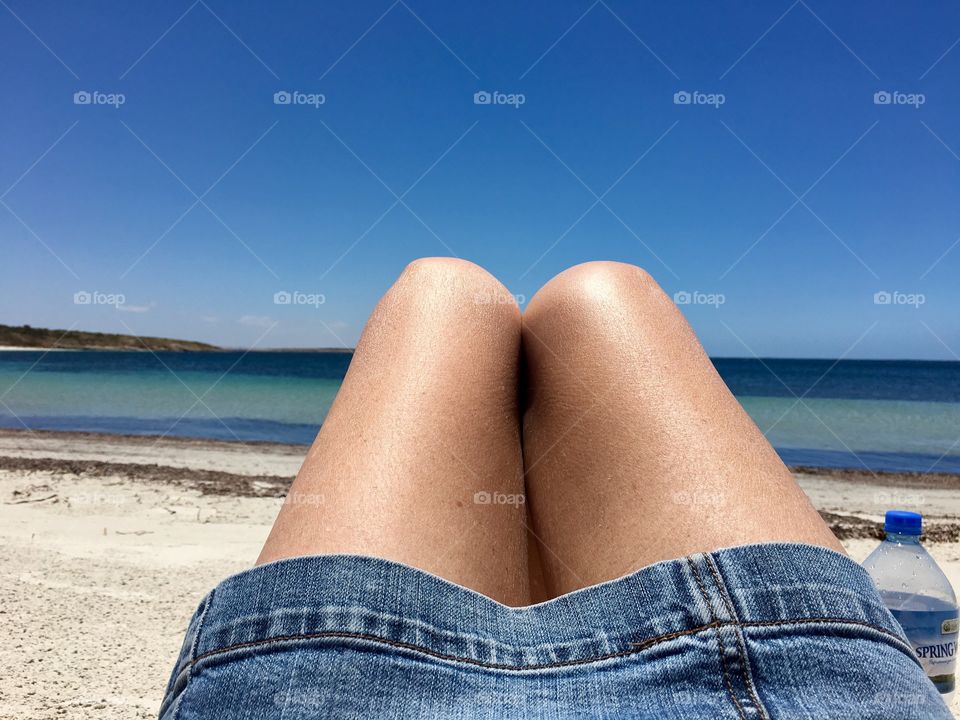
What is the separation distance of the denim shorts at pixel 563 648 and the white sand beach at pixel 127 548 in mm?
1699

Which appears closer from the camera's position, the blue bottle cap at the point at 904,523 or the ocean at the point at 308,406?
the blue bottle cap at the point at 904,523

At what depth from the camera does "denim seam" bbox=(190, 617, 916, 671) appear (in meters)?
0.65

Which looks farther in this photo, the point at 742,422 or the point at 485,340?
the point at 485,340

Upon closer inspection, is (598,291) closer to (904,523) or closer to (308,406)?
(904,523)

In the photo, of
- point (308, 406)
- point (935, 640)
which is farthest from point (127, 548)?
point (308, 406)

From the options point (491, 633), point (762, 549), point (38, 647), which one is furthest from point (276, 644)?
point (38, 647)

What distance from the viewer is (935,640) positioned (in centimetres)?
135

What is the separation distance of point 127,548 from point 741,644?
159 inches

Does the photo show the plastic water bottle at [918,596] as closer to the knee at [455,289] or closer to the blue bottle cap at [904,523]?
the blue bottle cap at [904,523]

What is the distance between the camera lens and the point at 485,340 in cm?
125

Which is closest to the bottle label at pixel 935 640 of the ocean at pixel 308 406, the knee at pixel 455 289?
the knee at pixel 455 289

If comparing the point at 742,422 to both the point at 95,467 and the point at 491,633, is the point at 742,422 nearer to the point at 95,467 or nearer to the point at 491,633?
the point at 491,633

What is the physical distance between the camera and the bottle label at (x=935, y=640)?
135cm

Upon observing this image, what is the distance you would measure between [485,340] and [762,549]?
639mm
